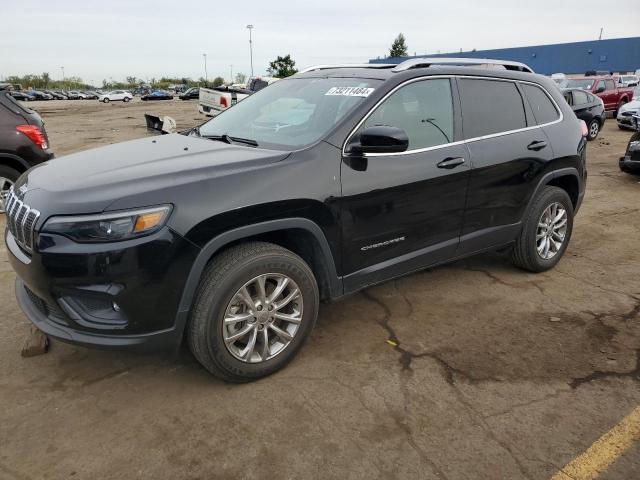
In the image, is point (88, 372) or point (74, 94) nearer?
point (88, 372)

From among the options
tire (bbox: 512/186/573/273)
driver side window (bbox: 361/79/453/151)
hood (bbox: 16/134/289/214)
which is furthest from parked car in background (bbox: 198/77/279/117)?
hood (bbox: 16/134/289/214)

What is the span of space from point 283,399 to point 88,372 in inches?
48.5

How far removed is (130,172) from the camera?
8.73 feet

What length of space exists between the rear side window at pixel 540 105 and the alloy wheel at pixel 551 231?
29.8 inches

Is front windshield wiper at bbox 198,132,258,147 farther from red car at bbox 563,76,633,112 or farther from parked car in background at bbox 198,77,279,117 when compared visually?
red car at bbox 563,76,633,112

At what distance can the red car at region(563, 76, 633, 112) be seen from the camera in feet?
56.9

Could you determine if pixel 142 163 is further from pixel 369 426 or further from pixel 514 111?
pixel 514 111

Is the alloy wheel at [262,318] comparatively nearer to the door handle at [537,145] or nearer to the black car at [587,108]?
the door handle at [537,145]

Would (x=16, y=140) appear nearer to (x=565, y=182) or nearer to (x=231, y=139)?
(x=231, y=139)

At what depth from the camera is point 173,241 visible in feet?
7.95

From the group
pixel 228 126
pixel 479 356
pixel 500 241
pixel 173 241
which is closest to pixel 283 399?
pixel 173 241

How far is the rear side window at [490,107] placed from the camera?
3.70m

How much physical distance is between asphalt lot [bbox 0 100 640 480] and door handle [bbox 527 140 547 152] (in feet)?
3.99

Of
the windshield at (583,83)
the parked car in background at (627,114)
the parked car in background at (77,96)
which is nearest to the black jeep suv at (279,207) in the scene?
the parked car in background at (627,114)
